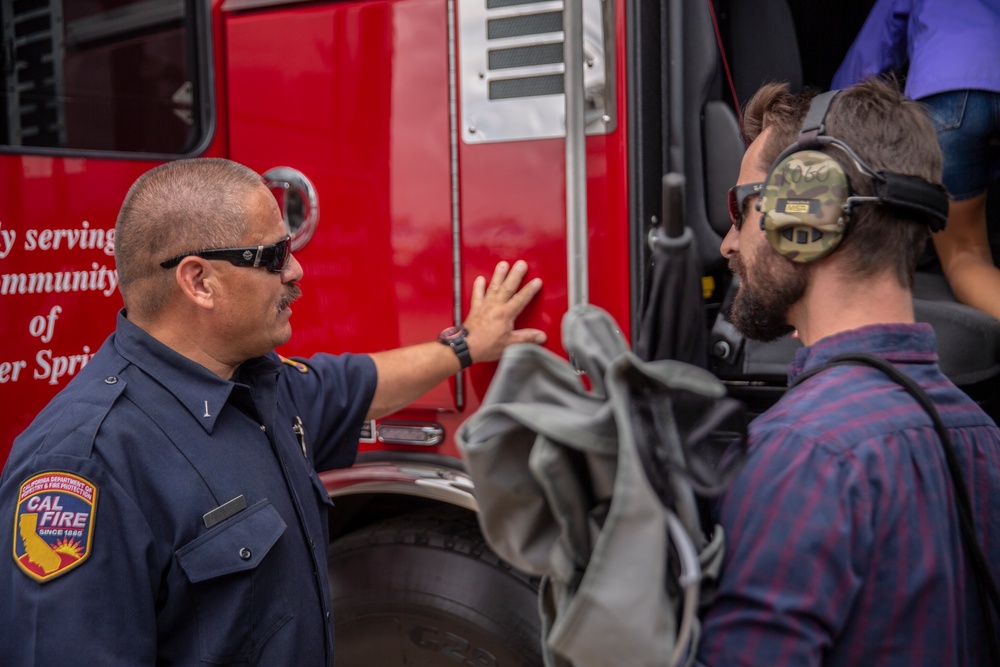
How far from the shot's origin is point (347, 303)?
221 centimetres

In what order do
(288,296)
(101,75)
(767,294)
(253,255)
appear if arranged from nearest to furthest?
(767,294)
(253,255)
(288,296)
(101,75)

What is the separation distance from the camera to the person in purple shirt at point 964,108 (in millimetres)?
1958

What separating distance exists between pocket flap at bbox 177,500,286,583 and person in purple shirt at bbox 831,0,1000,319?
1.57m

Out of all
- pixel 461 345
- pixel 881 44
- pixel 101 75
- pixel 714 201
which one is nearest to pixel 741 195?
pixel 714 201

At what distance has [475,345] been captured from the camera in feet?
6.52

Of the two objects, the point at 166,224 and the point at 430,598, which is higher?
the point at 166,224

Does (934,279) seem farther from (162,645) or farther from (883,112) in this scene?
(162,645)

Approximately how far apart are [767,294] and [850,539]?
412 millimetres

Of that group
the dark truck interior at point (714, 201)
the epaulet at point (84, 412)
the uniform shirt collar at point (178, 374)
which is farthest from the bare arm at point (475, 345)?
the epaulet at point (84, 412)

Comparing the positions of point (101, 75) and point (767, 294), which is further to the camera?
point (101, 75)

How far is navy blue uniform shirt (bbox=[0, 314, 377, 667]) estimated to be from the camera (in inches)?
50.9

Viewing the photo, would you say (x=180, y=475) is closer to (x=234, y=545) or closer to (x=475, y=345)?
(x=234, y=545)

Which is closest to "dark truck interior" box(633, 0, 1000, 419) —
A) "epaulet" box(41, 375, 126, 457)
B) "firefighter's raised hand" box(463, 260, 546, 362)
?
"firefighter's raised hand" box(463, 260, 546, 362)

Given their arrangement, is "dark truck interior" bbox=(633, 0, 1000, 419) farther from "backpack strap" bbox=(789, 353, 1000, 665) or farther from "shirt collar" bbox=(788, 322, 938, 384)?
"backpack strap" bbox=(789, 353, 1000, 665)
